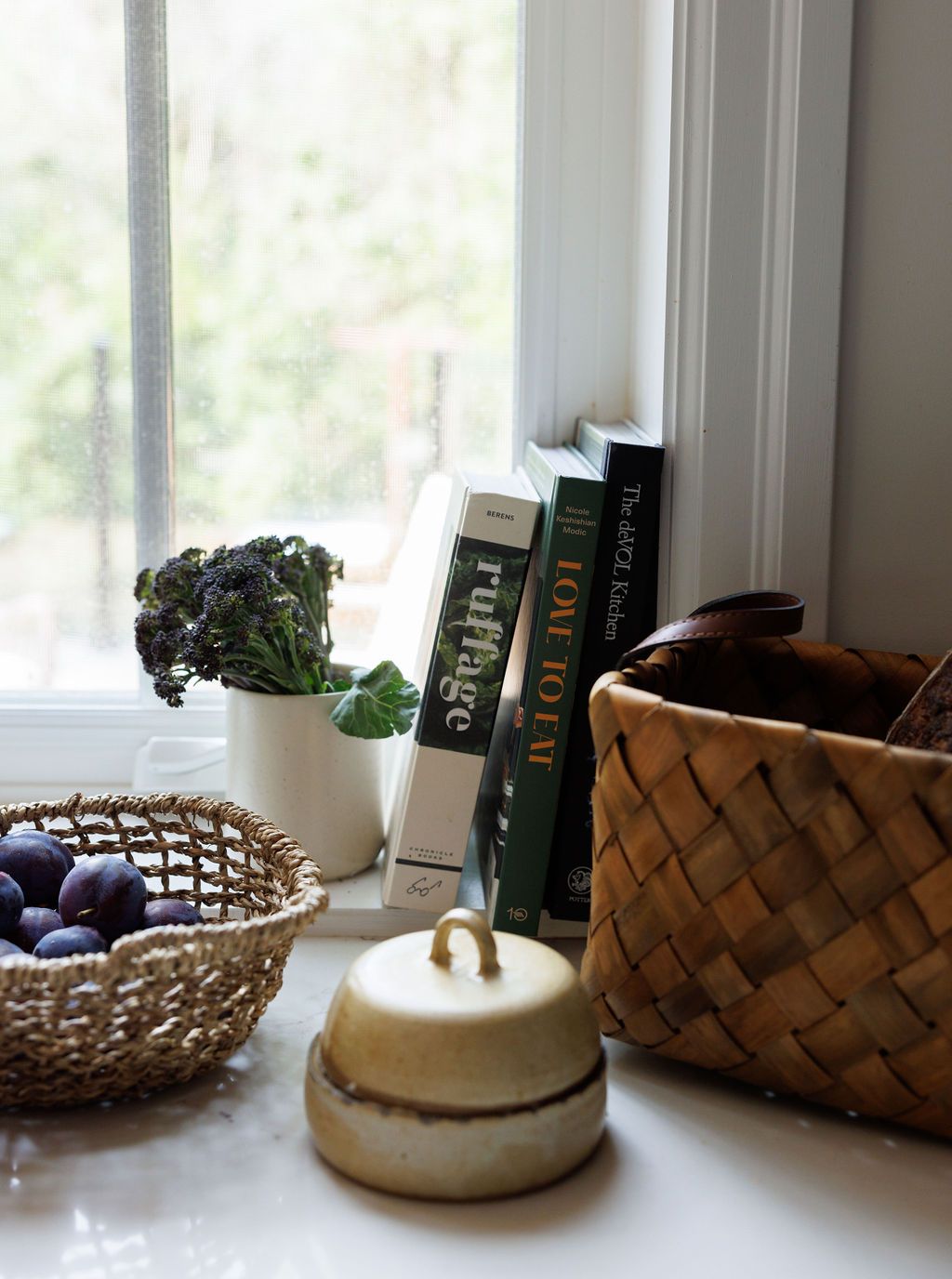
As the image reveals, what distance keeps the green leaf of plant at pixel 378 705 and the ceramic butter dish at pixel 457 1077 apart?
1.03ft

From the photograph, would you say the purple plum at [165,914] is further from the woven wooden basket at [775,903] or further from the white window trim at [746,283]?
the white window trim at [746,283]

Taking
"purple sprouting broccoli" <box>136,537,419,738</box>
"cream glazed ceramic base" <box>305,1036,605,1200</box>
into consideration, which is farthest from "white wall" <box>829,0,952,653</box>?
"cream glazed ceramic base" <box>305,1036,605,1200</box>

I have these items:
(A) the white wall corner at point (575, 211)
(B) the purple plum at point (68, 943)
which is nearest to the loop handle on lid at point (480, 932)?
(B) the purple plum at point (68, 943)

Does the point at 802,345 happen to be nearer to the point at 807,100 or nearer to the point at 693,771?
the point at 807,100

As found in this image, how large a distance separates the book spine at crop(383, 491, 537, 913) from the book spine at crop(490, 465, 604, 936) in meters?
0.03

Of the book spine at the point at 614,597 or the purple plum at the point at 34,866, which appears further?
the book spine at the point at 614,597

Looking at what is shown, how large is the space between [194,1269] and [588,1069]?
0.69 feet

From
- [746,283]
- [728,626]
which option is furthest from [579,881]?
[746,283]

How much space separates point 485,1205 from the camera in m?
0.58

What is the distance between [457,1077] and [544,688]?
35 cm

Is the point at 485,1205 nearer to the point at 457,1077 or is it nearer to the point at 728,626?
the point at 457,1077

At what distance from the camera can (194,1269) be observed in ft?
1.77

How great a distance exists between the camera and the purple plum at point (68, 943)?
0.66 m

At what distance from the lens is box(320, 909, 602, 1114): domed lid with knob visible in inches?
22.0
